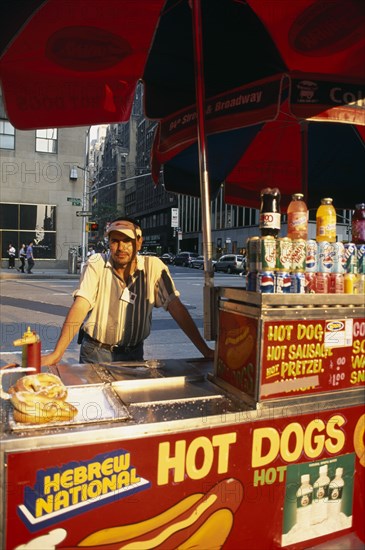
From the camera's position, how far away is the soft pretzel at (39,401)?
1882 mm

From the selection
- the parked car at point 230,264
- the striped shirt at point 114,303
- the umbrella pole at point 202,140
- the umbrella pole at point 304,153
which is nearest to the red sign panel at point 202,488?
the umbrella pole at point 202,140

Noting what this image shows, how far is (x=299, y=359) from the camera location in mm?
2256

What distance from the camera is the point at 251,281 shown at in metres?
2.31

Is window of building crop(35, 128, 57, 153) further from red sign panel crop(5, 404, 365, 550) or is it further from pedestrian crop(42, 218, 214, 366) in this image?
red sign panel crop(5, 404, 365, 550)

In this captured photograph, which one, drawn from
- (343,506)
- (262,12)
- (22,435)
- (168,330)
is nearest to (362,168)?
(262,12)

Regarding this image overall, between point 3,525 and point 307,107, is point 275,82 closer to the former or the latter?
point 307,107

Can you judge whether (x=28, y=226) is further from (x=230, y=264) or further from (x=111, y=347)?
(x=111, y=347)

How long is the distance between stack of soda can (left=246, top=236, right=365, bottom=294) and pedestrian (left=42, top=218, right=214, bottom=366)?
1077mm

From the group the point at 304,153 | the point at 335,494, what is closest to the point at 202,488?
the point at 335,494

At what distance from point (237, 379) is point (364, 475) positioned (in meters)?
0.93

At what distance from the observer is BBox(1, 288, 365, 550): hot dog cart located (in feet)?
5.75

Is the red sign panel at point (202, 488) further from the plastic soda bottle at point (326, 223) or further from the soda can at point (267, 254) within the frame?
the plastic soda bottle at point (326, 223)

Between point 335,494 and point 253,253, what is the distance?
1344 millimetres

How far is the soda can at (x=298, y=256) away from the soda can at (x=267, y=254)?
0.37 feet
